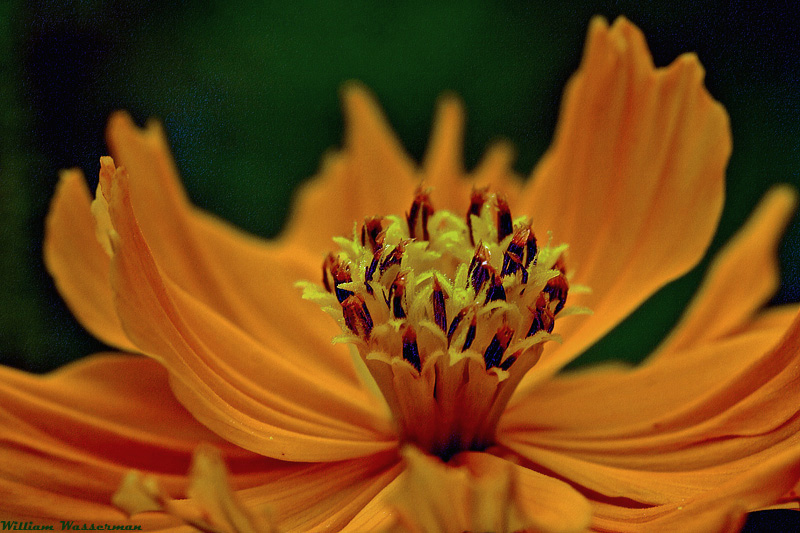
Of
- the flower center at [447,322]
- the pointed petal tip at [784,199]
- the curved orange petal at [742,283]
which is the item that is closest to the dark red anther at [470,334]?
the flower center at [447,322]

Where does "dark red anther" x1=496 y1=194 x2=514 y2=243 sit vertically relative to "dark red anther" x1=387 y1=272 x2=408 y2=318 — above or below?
above

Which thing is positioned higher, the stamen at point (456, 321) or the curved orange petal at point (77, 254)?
the stamen at point (456, 321)

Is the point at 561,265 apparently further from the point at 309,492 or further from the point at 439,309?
the point at 309,492

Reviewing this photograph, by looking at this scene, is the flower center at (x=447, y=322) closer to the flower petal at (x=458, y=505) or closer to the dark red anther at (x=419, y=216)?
the dark red anther at (x=419, y=216)

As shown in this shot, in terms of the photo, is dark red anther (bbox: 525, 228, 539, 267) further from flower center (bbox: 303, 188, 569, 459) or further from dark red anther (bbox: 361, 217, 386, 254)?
dark red anther (bbox: 361, 217, 386, 254)

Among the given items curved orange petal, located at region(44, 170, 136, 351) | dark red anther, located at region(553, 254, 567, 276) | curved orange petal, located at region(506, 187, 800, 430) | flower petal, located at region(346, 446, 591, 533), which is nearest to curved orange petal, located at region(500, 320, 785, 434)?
curved orange petal, located at region(506, 187, 800, 430)

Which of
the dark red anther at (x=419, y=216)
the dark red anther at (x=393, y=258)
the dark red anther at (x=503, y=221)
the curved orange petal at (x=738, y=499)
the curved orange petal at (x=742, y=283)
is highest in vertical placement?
the curved orange petal at (x=742, y=283)

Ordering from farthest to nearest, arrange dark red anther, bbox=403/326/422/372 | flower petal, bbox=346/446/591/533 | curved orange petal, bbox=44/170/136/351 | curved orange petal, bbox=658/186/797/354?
curved orange petal, bbox=658/186/797/354 < curved orange petal, bbox=44/170/136/351 < dark red anther, bbox=403/326/422/372 < flower petal, bbox=346/446/591/533
